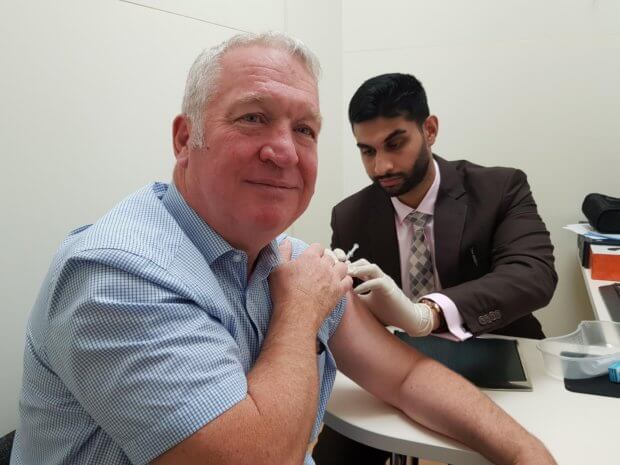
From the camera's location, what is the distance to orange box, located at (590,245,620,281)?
213 cm

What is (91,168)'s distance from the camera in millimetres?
1652

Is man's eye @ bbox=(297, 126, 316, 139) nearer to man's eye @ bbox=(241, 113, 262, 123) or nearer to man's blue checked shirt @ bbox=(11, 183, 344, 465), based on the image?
man's eye @ bbox=(241, 113, 262, 123)

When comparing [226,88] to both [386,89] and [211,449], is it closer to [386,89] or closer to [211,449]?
[211,449]

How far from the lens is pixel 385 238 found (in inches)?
81.8

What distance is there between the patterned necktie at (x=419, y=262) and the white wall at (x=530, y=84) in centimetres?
117

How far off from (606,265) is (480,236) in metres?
0.65

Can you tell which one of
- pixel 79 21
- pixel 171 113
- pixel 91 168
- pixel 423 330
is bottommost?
pixel 423 330

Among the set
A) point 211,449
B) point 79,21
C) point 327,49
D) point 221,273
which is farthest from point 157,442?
point 327,49

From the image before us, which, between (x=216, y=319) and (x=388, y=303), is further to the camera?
(x=388, y=303)

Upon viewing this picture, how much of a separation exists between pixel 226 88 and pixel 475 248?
4.40 feet

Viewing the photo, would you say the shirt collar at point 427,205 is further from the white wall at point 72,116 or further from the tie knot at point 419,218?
the white wall at point 72,116

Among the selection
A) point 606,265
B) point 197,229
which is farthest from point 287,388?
point 606,265

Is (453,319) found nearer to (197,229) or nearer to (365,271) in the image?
(365,271)

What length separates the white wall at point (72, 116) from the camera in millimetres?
1426
